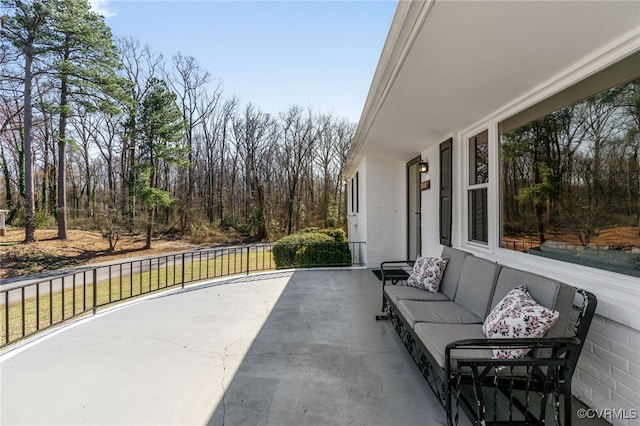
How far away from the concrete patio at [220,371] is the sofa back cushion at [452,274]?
752mm

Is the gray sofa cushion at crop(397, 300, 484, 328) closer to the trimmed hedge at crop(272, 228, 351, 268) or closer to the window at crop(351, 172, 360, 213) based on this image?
the trimmed hedge at crop(272, 228, 351, 268)

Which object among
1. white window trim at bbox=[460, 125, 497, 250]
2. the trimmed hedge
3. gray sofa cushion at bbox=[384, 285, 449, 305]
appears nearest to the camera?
gray sofa cushion at bbox=[384, 285, 449, 305]

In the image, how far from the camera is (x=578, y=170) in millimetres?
2377

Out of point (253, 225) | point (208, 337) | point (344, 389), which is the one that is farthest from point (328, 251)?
point (253, 225)

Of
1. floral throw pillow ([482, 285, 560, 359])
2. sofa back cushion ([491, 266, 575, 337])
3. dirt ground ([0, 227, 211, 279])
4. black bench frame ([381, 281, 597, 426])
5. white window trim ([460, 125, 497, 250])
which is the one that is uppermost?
white window trim ([460, 125, 497, 250])

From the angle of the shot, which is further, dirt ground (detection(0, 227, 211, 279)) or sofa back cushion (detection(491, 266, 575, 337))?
dirt ground (detection(0, 227, 211, 279))

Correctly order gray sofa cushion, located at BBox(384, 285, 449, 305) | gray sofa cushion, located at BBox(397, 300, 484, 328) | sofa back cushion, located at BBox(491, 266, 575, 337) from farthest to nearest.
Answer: gray sofa cushion, located at BBox(384, 285, 449, 305), gray sofa cushion, located at BBox(397, 300, 484, 328), sofa back cushion, located at BBox(491, 266, 575, 337)

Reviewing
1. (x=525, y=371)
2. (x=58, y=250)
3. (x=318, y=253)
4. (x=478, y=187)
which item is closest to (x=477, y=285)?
(x=525, y=371)

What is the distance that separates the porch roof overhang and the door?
276 centimetres

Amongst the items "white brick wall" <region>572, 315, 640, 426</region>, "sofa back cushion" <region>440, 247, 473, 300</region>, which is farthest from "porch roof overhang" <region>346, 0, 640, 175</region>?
"white brick wall" <region>572, 315, 640, 426</region>

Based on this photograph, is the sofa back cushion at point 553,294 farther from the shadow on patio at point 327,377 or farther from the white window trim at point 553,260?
the shadow on patio at point 327,377

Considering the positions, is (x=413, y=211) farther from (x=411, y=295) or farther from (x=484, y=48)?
(x=484, y=48)

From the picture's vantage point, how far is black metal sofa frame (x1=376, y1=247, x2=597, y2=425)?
165cm

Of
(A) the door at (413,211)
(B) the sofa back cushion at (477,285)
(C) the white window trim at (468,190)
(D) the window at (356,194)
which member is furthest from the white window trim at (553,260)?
(D) the window at (356,194)
